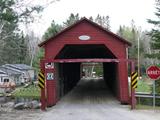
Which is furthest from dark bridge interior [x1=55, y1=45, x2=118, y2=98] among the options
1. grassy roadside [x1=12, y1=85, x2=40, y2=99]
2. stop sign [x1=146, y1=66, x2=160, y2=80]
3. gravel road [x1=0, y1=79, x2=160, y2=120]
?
stop sign [x1=146, y1=66, x2=160, y2=80]

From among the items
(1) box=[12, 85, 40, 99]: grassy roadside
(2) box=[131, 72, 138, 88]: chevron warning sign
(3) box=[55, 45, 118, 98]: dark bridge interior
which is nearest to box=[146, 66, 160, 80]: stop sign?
(2) box=[131, 72, 138, 88]: chevron warning sign

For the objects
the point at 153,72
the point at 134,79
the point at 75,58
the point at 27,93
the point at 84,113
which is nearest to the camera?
the point at 84,113

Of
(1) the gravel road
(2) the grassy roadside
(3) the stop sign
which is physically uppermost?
(3) the stop sign

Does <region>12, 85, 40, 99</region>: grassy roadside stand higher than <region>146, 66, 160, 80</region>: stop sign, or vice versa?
<region>146, 66, 160, 80</region>: stop sign

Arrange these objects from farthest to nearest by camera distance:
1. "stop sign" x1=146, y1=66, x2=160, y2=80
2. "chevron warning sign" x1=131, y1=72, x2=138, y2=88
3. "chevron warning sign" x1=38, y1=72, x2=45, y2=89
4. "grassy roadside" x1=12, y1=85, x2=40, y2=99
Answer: "grassy roadside" x1=12, y1=85, x2=40, y2=99
"chevron warning sign" x1=131, y1=72, x2=138, y2=88
"chevron warning sign" x1=38, y1=72, x2=45, y2=89
"stop sign" x1=146, y1=66, x2=160, y2=80

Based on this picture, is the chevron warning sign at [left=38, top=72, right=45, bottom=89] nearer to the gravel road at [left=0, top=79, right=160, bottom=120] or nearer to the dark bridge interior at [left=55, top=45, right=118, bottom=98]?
the gravel road at [left=0, top=79, right=160, bottom=120]

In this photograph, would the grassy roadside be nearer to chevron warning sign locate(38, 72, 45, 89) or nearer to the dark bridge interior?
the dark bridge interior

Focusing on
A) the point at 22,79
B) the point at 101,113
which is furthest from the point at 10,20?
the point at 22,79

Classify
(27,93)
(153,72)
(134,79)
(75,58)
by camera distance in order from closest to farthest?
(153,72), (134,79), (75,58), (27,93)

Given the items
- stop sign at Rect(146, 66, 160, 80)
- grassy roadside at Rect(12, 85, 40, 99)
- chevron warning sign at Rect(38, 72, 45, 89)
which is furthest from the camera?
grassy roadside at Rect(12, 85, 40, 99)

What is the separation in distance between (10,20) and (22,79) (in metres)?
63.4

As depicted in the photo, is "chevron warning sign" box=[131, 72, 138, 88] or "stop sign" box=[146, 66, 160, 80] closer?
"stop sign" box=[146, 66, 160, 80]

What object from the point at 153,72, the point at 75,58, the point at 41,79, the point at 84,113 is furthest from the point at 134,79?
Answer: the point at 75,58

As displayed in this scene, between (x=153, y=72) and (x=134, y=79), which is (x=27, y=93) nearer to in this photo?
(x=134, y=79)
